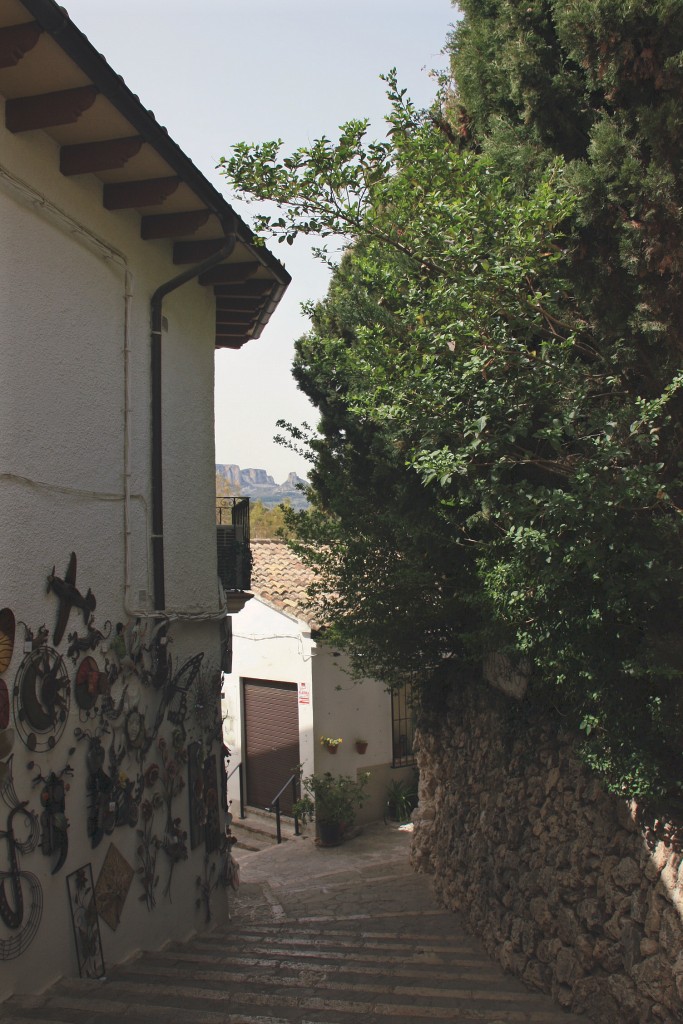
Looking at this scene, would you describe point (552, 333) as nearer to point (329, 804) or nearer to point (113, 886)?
point (113, 886)

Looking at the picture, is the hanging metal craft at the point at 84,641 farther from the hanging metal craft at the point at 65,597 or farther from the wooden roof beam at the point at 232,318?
the wooden roof beam at the point at 232,318

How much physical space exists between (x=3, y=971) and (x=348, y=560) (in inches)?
181

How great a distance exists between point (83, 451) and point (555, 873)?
15.2 ft

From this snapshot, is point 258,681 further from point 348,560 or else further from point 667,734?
point 667,734

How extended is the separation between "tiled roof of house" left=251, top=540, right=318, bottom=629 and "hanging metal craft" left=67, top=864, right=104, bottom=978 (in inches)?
295

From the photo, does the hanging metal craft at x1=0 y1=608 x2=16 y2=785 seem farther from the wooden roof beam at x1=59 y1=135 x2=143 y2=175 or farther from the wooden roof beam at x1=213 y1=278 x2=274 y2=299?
the wooden roof beam at x1=213 y1=278 x2=274 y2=299

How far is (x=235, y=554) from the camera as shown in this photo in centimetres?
964

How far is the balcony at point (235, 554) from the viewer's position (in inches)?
374

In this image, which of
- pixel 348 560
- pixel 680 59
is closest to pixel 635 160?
pixel 680 59

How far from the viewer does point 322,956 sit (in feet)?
22.1

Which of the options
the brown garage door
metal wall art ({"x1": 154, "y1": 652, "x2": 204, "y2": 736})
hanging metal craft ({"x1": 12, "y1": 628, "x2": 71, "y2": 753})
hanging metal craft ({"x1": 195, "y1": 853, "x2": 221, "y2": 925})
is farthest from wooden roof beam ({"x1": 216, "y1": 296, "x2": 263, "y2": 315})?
the brown garage door

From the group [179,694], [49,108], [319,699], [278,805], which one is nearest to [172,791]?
[179,694]

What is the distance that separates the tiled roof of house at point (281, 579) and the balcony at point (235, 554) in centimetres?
341

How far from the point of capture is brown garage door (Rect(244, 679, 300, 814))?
48.4ft
